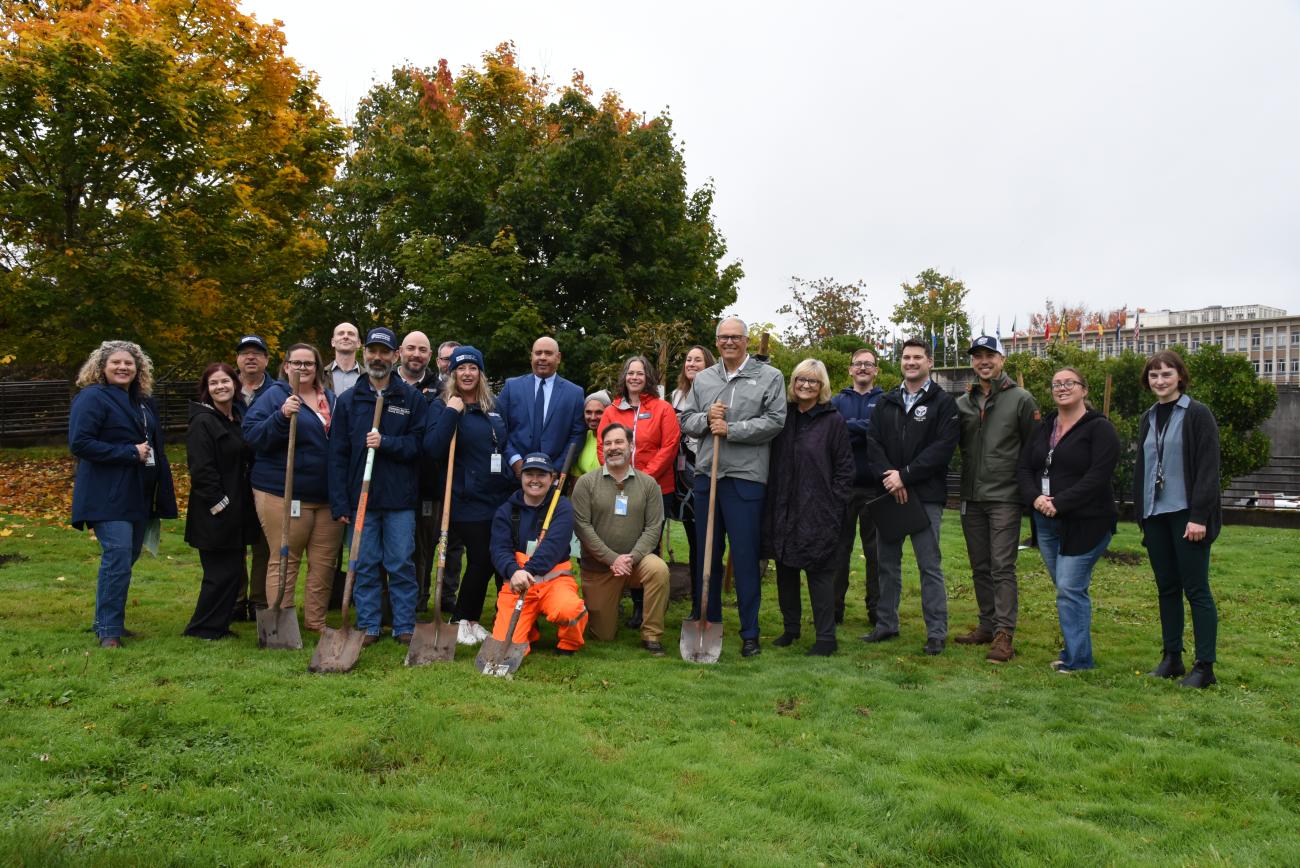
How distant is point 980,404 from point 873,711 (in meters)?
2.74

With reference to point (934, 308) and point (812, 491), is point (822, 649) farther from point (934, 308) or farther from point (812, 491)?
point (934, 308)

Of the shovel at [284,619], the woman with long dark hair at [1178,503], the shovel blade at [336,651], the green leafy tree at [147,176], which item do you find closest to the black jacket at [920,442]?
the woman with long dark hair at [1178,503]

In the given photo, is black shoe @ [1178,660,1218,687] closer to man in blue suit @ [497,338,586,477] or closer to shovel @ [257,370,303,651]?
man in blue suit @ [497,338,586,477]

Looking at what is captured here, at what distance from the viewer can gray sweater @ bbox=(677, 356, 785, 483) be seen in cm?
627

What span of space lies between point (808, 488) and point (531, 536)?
2.05 metres

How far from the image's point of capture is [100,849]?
312 cm

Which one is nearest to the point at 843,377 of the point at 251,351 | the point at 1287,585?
the point at 1287,585

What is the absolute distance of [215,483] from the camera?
6199mm

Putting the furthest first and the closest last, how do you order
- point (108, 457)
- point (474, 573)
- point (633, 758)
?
point (474, 573) → point (108, 457) → point (633, 758)

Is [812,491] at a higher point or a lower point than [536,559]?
higher

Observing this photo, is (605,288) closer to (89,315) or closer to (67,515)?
(89,315)

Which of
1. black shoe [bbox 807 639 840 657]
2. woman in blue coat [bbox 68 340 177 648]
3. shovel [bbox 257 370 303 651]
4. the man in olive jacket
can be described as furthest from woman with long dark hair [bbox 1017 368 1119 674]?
woman in blue coat [bbox 68 340 177 648]

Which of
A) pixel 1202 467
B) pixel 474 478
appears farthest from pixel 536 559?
pixel 1202 467

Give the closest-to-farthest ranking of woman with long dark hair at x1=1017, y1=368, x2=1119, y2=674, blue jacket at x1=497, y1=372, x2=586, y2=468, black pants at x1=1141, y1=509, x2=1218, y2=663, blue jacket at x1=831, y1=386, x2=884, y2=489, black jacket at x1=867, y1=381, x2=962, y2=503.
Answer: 1. black pants at x1=1141, y1=509, x2=1218, y2=663
2. woman with long dark hair at x1=1017, y1=368, x2=1119, y2=674
3. black jacket at x1=867, y1=381, x2=962, y2=503
4. blue jacket at x1=497, y1=372, x2=586, y2=468
5. blue jacket at x1=831, y1=386, x2=884, y2=489
